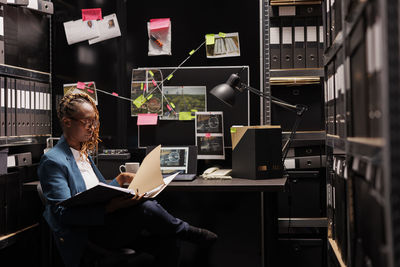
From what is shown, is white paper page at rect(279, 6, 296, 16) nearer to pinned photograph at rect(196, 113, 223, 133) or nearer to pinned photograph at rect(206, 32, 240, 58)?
pinned photograph at rect(206, 32, 240, 58)

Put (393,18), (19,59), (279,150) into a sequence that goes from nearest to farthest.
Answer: (393,18) < (279,150) < (19,59)

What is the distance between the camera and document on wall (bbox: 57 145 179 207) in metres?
Result: 1.60

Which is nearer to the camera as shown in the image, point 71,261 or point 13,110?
point 71,261

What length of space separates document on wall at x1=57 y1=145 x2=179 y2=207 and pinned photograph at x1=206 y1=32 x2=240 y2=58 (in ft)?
4.16

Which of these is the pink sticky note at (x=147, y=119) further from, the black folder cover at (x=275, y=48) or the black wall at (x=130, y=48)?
the black folder cover at (x=275, y=48)

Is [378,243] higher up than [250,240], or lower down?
higher up

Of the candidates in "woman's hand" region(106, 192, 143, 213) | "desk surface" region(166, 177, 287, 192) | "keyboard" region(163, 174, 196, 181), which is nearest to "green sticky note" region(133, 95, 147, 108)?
"keyboard" region(163, 174, 196, 181)

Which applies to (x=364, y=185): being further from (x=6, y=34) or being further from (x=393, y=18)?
(x=6, y=34)

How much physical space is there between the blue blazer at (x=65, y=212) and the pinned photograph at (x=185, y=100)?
1.23 m

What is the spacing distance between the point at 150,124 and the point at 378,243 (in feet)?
7.14

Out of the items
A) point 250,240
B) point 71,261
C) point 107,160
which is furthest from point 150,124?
point 71,261

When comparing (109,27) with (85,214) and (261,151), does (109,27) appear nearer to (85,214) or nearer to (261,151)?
(261,151)

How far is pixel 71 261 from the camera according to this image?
5.66ft

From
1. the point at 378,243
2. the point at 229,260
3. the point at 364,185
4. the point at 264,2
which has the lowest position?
the point at 229,260
